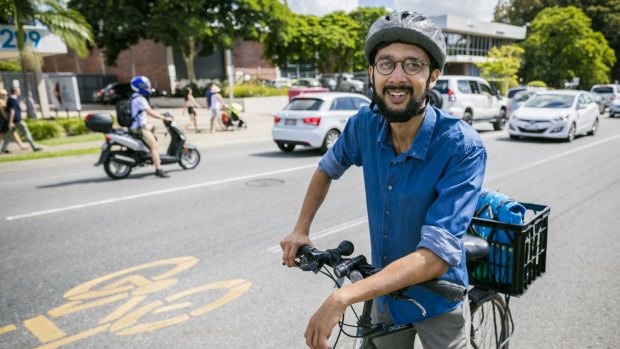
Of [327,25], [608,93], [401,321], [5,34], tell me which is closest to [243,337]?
[401,321]

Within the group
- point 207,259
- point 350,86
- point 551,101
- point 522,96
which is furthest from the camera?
point 350,86

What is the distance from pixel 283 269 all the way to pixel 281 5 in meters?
28.2

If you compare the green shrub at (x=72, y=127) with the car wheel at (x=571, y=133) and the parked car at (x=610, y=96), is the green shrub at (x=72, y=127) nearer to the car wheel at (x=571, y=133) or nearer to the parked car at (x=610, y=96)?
the car wheel at (x=571, y=133)

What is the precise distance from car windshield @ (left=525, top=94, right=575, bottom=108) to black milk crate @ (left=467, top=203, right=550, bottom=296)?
46.1 ft

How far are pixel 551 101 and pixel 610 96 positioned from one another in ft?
52.2

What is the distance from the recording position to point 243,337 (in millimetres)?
3273

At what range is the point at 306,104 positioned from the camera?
462 inches

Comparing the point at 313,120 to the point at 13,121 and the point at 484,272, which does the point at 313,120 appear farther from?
the point at 484,272

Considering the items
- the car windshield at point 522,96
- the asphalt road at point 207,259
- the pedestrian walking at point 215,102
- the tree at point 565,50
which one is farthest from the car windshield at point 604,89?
the pedestrian walking at point 215,102

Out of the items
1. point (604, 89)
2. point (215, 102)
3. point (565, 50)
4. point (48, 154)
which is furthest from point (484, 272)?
point (565, 50)

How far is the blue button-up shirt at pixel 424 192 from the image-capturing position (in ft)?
5.10

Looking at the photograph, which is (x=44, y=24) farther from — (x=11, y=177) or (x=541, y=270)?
(x=541, y=270)

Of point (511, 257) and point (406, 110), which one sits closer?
point (406, 110)

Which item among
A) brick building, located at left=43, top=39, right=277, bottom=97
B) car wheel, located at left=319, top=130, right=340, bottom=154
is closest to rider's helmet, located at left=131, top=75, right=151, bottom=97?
car wheel, located at left=319, top=130, right=340, bottom=154
